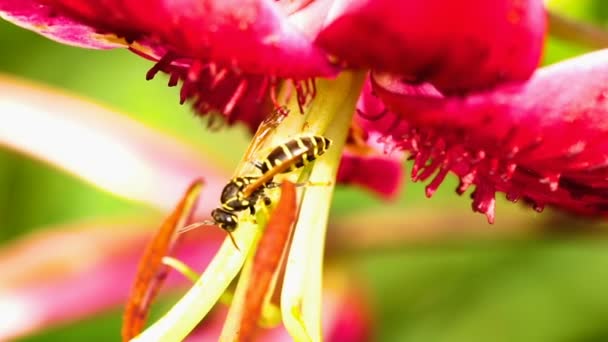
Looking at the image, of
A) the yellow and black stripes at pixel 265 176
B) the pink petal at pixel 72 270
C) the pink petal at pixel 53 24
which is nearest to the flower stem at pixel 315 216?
the yellow and black stripes at pixel 265 176

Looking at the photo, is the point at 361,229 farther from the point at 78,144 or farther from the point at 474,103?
the point at 474,103

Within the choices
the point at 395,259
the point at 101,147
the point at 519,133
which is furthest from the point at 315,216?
the point at 395,259

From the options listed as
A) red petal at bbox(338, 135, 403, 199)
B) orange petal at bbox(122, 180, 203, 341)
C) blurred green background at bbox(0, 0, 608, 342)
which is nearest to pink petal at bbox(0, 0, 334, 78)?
orange petal at bbox(122, 180, 203, 341)

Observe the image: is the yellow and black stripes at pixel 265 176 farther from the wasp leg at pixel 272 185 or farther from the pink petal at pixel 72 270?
the pink petal at pixel 72 270

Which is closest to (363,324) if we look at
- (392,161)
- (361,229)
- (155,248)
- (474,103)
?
(361,229)

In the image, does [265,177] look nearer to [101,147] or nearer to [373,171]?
[373,171]

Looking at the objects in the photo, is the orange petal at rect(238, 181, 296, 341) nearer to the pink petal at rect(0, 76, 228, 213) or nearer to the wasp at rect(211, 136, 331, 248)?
the wasp at rect(211, 136, 331, 248)
